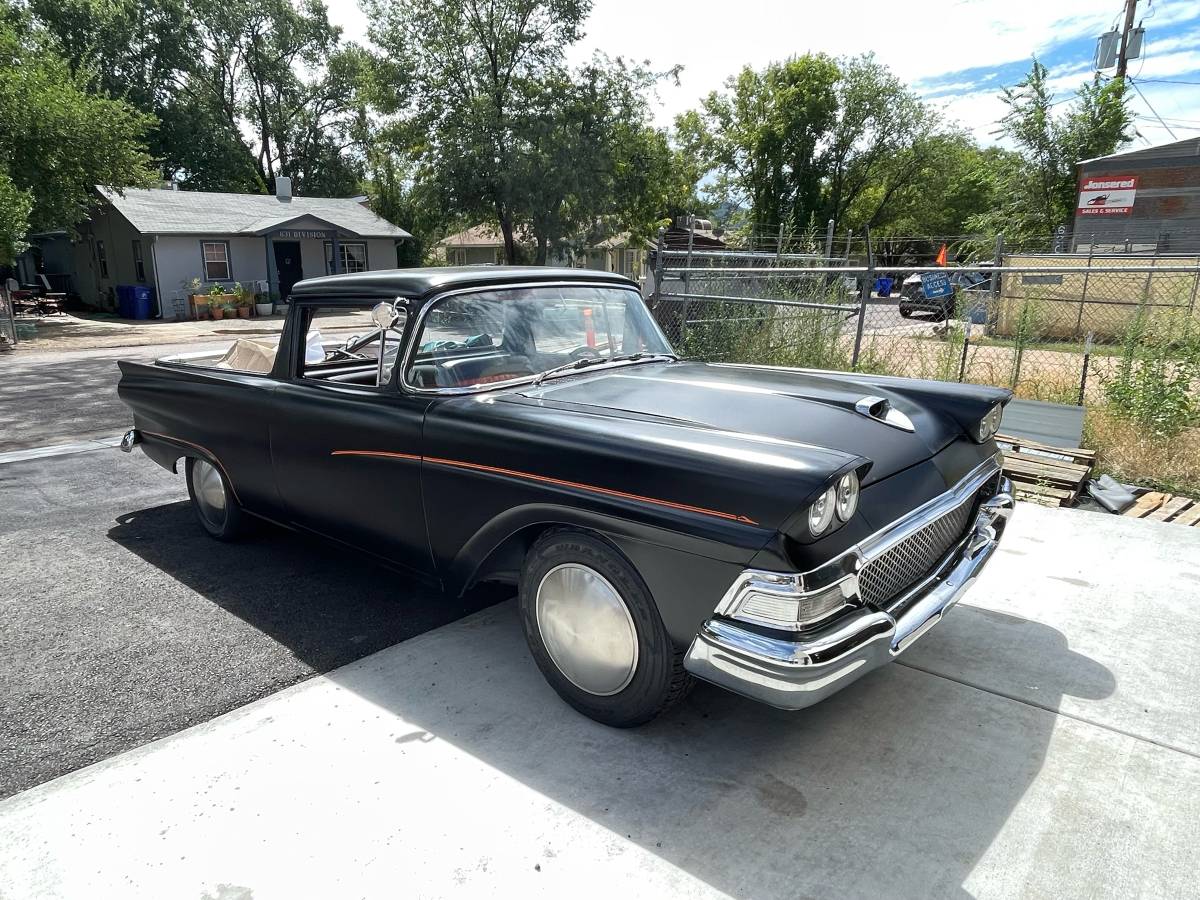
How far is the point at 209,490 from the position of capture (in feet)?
14.8

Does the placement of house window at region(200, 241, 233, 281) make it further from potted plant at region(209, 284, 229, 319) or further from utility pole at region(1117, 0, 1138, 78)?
utility pole at region(1117, 0, 1138, 78)

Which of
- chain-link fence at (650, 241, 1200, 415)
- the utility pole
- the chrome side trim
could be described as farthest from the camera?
the utility pole

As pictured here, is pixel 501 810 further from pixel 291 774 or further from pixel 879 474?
pixel 879 474

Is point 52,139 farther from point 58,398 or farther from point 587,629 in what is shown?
point 587,629

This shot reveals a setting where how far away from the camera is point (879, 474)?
2547 mm

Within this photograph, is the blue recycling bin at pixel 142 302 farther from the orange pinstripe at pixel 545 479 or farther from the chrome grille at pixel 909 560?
the chrome grille at pixel 909 560

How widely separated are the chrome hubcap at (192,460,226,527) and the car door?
2.77ft

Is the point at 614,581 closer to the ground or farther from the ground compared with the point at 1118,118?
closer to the ground

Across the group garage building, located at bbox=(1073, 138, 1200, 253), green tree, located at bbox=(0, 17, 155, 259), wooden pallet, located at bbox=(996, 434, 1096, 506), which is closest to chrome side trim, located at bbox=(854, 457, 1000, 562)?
wooden pallet, located at bbox=(996, 434, 1096, 506)

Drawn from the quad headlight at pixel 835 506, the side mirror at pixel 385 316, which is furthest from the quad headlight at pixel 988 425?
the side mirror at pixel 385 316

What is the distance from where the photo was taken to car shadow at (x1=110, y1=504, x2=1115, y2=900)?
85.5 inches

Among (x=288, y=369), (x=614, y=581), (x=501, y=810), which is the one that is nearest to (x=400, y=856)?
(x=501, y=810)

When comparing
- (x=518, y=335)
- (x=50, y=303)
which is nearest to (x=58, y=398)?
(x=518, y=335)

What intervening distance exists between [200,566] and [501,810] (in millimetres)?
2722
